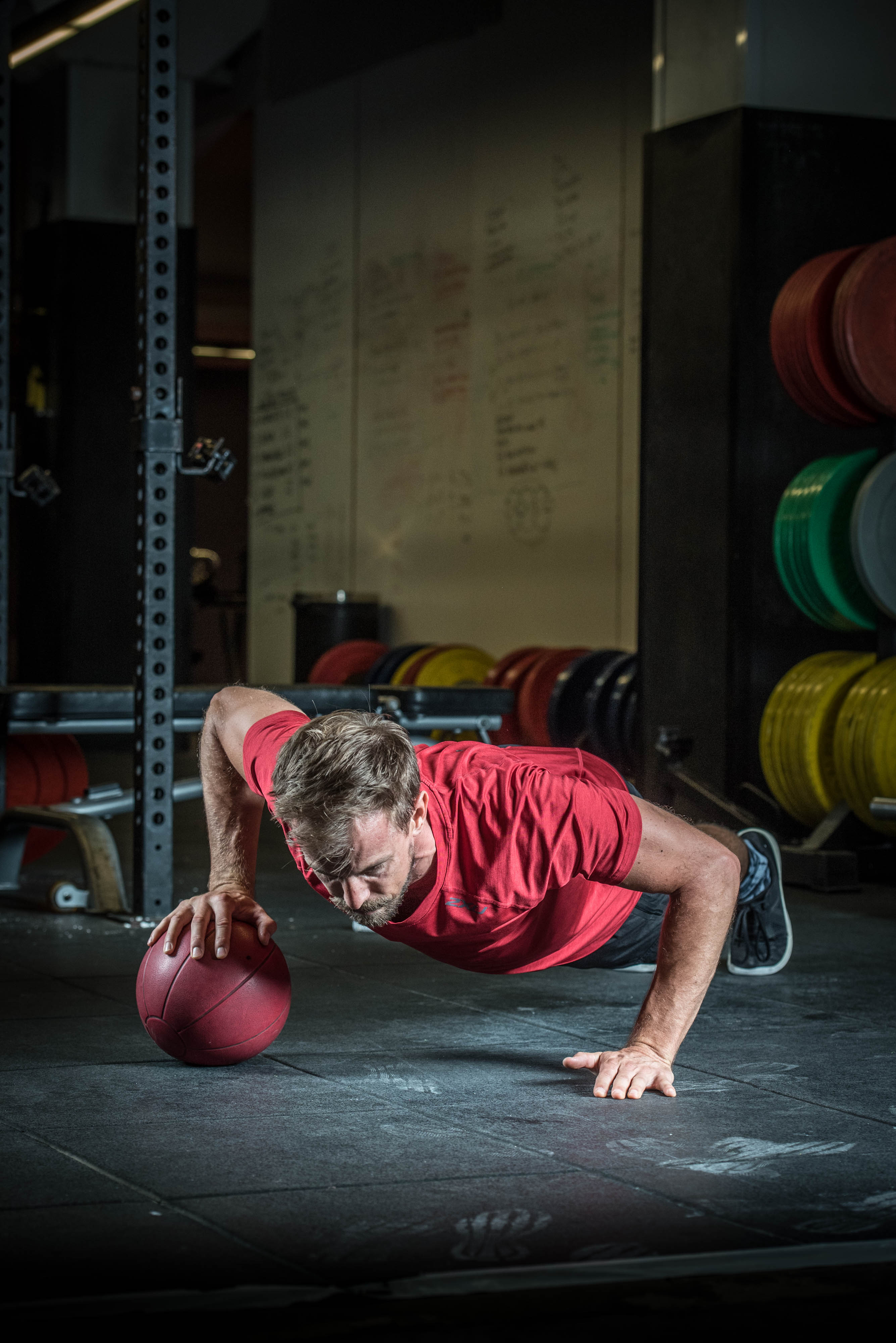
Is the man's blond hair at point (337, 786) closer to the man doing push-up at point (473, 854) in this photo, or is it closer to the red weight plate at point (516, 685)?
the man doing push-up at point (473, 854)

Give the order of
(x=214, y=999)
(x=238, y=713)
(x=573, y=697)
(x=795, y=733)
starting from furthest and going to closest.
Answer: (x=573, y=697) → (x=795, y=733) → (x=238, y=713) → (x=214, y=999)

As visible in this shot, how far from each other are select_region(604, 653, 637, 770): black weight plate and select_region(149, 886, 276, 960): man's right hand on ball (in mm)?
3489

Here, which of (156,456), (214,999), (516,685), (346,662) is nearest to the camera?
(214,999)

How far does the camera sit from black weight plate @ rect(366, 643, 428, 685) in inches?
307

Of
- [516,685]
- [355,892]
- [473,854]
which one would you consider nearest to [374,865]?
[355,892]

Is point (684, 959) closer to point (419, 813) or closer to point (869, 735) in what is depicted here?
point (419, 813)

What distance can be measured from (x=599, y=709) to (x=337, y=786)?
4.07 meters

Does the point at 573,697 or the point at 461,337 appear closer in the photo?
the point at 573,697

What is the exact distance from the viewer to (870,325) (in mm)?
4492

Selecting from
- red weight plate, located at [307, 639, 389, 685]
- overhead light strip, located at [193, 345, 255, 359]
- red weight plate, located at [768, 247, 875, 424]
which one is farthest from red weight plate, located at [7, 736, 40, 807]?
overhead light strip, located at [193, 345, 255, 359]

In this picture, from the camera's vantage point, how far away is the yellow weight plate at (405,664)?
7500 mm

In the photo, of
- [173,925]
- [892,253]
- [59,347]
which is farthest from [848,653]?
[59,347]

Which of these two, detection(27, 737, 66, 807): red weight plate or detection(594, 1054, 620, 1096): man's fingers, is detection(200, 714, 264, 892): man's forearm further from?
detection(27, 737, 66, 807): red weight plate

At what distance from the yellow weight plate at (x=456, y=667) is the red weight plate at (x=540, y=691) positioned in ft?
2.14
